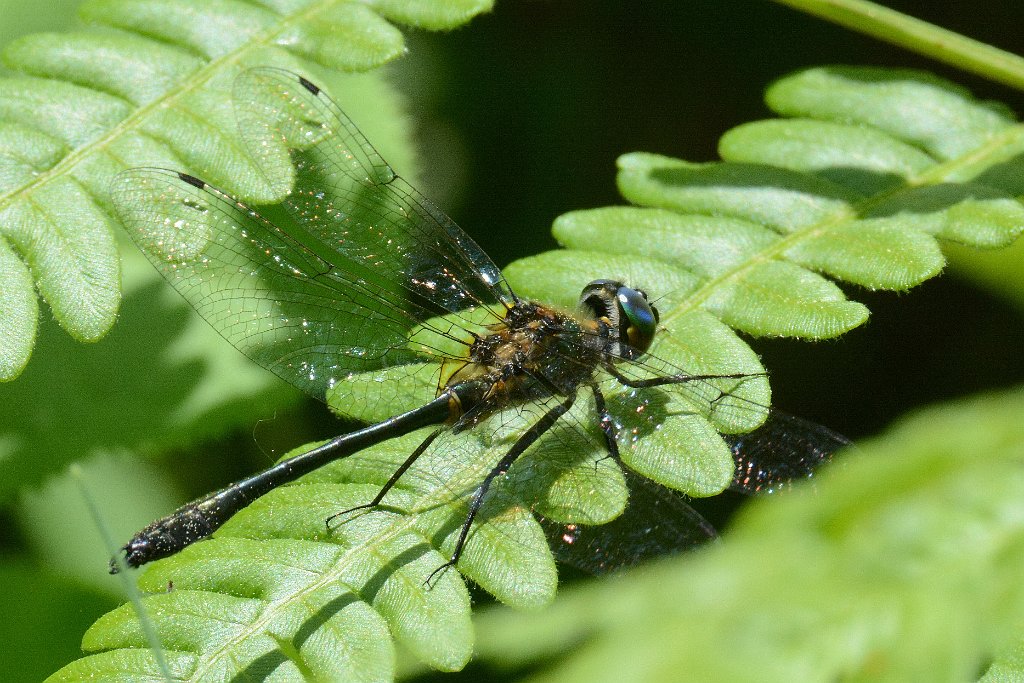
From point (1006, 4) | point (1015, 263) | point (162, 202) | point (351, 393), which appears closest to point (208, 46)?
point (162, 202)

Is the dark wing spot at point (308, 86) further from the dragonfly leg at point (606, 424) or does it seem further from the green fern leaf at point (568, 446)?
the dragonfly leg at point (606, 424)

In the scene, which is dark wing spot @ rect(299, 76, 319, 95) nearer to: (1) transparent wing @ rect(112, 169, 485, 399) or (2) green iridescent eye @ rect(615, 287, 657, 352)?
(1) transparent wing @ rect(112, 169, 485, 399)

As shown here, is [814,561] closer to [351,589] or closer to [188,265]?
[351,589]

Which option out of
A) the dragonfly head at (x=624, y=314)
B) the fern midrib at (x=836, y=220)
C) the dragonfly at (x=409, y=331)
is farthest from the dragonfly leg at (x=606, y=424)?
the fern midrib at (x=836, y=220)

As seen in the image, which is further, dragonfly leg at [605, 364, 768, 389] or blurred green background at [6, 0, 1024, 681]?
blurred green background at [6, 0, 1024, 681]

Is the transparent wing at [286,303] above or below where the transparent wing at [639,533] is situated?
above

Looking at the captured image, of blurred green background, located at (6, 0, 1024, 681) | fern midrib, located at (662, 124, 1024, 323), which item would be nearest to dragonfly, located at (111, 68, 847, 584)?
fern midrib, located at (662, 124, 1024, 323)

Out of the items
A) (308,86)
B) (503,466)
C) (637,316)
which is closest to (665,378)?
(637,316)

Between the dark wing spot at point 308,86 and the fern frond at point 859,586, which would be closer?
the fern frond at point 859,586
